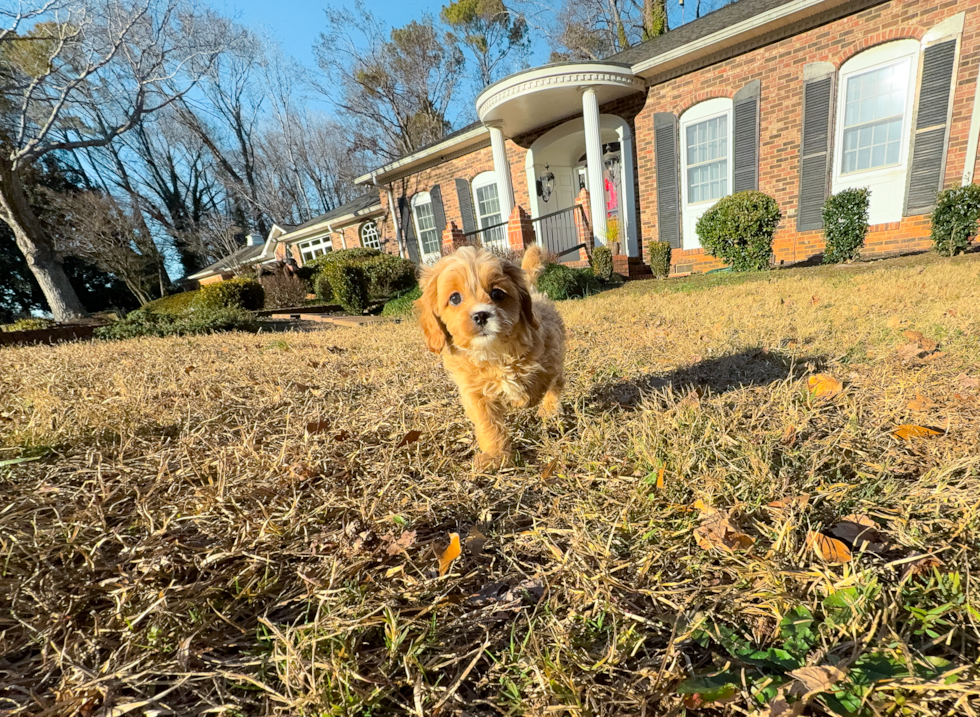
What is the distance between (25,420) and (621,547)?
3.23 metres

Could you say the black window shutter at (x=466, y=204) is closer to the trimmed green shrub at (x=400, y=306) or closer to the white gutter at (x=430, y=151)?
the white gutter at (x=430, y=151)

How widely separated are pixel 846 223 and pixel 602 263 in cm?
517

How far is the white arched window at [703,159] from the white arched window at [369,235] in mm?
15252

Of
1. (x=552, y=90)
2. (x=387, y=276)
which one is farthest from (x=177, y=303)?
(x=552, y=90)

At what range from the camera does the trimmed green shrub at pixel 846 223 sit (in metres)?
8.62

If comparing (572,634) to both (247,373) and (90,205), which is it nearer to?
(247,373)

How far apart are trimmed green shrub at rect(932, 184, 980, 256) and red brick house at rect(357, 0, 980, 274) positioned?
1.26 metres

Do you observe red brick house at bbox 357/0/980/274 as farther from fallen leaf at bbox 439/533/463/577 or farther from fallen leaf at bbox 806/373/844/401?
fallen leaf at bbox 439/533/463/577

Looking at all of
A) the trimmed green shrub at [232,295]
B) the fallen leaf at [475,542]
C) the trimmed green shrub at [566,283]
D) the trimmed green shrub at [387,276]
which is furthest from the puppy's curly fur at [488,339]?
the trimmed green shrub at [387,276]

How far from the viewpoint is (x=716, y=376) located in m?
3.07

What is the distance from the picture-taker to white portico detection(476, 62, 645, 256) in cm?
1079

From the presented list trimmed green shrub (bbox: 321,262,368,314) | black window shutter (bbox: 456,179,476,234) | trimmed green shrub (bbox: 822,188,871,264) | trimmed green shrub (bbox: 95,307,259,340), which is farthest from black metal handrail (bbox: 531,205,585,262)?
trimmed green shrub (bbox: 95,307,259,340)

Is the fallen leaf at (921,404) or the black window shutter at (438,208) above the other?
the black window shutter at (438,208)

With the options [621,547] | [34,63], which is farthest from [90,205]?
[621,547]
